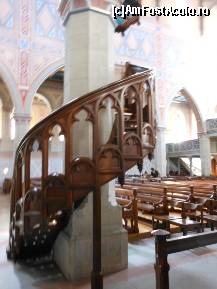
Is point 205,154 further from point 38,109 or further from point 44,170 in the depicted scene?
point 44,170

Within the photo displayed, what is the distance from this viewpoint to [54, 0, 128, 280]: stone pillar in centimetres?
372

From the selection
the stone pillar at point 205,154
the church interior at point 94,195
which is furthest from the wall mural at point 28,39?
the stone pillar at point 205,154

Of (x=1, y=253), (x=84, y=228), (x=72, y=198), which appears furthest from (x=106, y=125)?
(x=1, y=253)

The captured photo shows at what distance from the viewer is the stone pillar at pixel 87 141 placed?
12.2ft

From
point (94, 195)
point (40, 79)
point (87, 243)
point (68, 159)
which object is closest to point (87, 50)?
point (68, 159)

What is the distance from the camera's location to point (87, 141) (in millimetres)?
3857

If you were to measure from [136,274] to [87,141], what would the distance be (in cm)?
188

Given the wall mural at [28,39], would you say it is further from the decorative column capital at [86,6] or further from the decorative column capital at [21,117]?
the decorative column capital at [86,6]

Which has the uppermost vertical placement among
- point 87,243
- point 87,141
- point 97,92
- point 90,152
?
point 97,92

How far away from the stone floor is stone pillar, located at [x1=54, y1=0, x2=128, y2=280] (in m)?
0.19

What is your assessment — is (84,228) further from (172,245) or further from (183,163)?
(183,163)

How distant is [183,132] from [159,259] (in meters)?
25.6

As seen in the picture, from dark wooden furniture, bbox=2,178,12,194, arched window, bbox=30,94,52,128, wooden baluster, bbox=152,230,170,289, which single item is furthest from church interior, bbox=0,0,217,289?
arched window, bbox=30,94,52,128

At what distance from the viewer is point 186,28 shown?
61.4 ft
